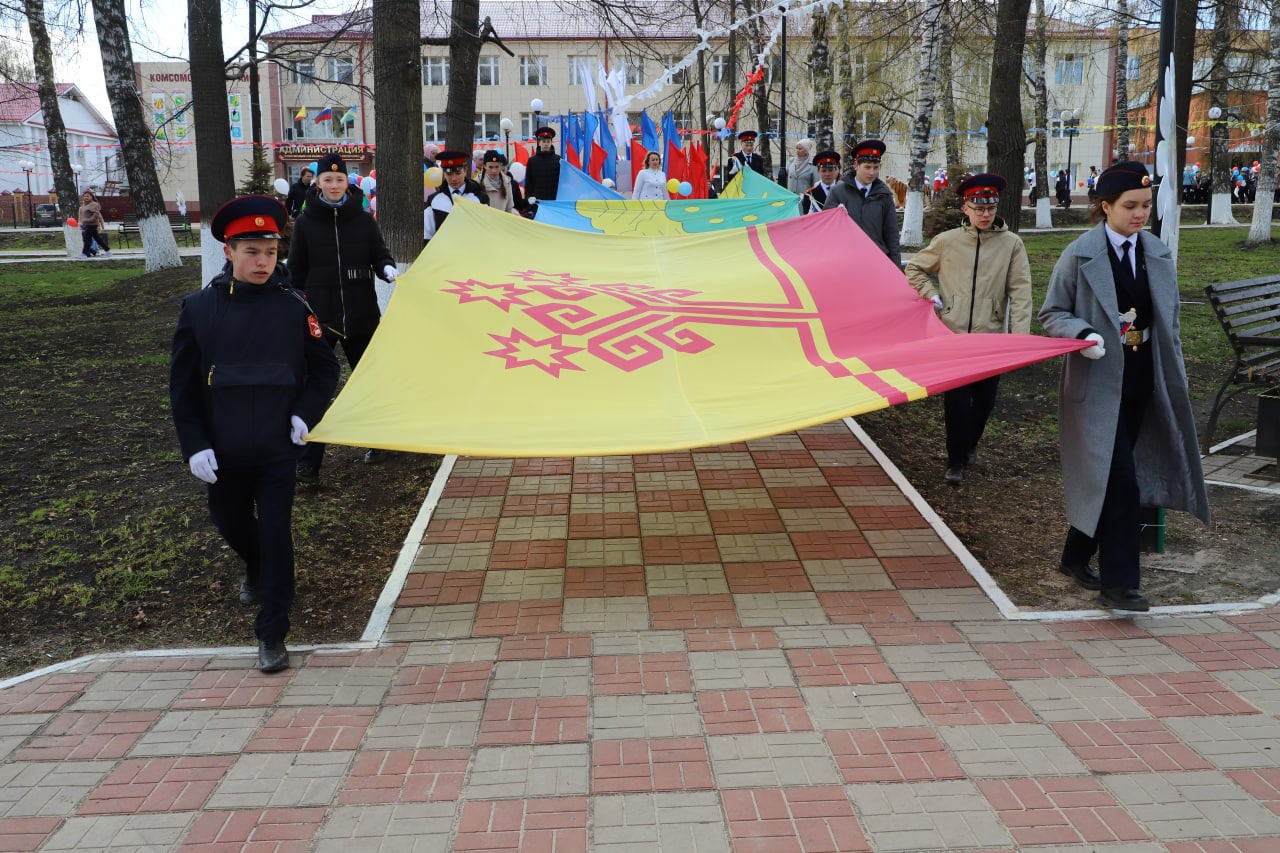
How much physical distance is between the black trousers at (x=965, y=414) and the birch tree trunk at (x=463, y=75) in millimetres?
6768

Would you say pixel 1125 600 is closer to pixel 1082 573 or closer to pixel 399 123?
pixel 1082 573

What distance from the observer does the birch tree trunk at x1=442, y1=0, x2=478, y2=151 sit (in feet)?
38.6

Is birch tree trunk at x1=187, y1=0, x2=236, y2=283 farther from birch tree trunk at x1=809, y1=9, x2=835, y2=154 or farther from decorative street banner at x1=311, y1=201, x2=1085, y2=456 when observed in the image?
birch tree trunk at x1=809, y1=9, x2=835, y2=154

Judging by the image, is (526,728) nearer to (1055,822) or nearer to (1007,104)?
(1055,822)

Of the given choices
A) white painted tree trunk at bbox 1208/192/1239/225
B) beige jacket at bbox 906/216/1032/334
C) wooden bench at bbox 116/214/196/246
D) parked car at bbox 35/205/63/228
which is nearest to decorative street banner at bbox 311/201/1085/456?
beige jacket at bbox 906/216/1032/334

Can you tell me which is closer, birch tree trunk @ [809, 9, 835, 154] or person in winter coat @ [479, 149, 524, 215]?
person in winter coat @ [479, 149, 524, 215]

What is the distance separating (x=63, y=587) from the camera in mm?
5594

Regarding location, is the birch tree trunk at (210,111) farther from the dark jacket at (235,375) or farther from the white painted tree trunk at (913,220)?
the white painted tree trunk at (913,220)

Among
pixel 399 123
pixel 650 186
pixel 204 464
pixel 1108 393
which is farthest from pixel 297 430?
pixel 650 186

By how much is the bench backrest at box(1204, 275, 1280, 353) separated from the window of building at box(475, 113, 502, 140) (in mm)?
57799

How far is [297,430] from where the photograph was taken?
4578 millimetres

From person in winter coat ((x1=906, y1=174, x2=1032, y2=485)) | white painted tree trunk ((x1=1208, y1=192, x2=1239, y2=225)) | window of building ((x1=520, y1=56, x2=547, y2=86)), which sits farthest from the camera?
window of building ((x1=520, y1=56, x2=547, y2=86))

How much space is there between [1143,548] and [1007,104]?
6984 mm

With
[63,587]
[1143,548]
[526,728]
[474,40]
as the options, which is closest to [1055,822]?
[526,728]
